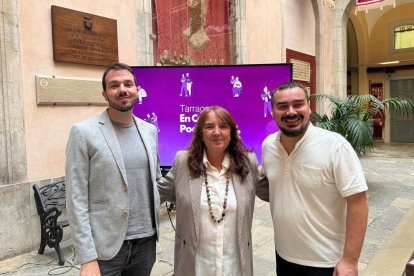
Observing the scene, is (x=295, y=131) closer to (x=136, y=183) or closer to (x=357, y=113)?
(x=136, y=183)

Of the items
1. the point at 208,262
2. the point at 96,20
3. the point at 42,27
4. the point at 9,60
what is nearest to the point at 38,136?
the point at 9,60

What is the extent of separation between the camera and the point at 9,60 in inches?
146

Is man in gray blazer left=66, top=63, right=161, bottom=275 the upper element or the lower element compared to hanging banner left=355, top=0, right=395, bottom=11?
lower

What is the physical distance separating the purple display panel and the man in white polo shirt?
63.3 inches

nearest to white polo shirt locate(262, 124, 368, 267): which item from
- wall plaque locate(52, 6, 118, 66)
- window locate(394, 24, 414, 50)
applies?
wall plaque locate(52, 6, 118, 66)

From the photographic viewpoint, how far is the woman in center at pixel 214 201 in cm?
185

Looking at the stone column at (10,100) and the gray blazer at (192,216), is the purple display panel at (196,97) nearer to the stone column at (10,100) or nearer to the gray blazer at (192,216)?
the stone column at (10,100)

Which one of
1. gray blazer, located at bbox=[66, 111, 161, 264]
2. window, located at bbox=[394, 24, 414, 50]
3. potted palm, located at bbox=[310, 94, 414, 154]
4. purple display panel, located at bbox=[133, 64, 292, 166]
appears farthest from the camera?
window, located at bbox=[394, 24, 414, 50]

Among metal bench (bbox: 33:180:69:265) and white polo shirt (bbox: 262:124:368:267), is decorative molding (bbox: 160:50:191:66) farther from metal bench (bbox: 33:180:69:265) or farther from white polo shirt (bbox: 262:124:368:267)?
white polo shirt (bbox: 262:124:368:267)

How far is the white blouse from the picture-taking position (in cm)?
184

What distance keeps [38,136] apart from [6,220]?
36.7 inches

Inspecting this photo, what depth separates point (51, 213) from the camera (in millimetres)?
3924

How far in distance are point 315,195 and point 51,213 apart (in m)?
3.13

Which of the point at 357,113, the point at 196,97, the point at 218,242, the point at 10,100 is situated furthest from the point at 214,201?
the point at 357,113
